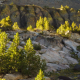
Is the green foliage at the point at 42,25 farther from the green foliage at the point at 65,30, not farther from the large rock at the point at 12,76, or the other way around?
the large rock at the point at 12,76

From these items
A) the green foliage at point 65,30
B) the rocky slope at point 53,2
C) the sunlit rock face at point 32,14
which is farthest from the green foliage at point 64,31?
the rocky slope at point 53,2

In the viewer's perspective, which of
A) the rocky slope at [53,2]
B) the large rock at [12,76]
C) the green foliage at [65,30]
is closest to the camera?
the large rock at [12,76]

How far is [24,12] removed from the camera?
70312mm

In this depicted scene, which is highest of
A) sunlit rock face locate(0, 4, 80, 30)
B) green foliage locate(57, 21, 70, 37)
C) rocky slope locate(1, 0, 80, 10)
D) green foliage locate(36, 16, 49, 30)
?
rocky slope locate(1, 0, 80, 10)

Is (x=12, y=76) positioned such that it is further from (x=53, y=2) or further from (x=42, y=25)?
(x=53, y=2)

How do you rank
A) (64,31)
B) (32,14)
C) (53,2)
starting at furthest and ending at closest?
(53,2)
(32,14)
(64,31)

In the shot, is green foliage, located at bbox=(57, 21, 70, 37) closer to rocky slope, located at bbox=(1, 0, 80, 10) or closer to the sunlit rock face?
the sunlit rock face

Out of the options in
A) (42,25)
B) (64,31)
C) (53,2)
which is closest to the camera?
(64,31)

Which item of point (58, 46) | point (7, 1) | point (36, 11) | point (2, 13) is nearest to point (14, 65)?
point (58, 46)

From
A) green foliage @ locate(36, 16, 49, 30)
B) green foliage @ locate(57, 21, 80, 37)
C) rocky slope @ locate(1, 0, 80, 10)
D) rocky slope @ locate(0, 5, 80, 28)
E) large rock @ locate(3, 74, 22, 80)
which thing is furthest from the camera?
rocky slope @ locate(1, 0, 80, 10)

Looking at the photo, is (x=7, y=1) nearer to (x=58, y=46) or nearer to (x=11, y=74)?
(x=58, y=46)

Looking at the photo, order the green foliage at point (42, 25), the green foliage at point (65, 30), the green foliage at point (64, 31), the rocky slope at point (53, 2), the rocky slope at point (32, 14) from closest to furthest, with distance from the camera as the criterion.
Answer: the green foliage at point (64, 31), the green foliage at point (65, 30), the green foliage at point (42, 25), the rocky slope at point (32, 14), the rocky slope at point (53, 2)

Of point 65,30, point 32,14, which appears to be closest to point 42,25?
point 65,30

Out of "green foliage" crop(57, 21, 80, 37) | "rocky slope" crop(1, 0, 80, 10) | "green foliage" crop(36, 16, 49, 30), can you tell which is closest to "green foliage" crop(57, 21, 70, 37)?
"green foliage" crop(57, 21, 80, 37)
